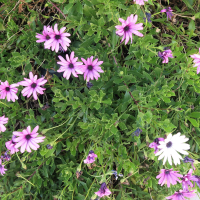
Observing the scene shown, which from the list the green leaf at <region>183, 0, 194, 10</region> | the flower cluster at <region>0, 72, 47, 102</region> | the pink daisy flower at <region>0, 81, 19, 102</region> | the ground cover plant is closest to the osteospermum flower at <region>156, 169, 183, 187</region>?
the ground cover plant

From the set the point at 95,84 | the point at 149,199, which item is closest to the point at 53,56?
the point at 95,84

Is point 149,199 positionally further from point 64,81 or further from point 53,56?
point 53,56

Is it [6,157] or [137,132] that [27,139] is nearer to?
[6,157]

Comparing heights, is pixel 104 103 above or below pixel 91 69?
below

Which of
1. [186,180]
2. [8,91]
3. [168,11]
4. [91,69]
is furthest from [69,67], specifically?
[186,180]

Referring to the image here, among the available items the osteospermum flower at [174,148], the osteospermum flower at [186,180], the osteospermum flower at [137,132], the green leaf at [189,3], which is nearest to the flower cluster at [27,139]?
the osteospermum flower at [137,132]

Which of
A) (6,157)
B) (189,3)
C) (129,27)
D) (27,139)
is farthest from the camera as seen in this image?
(189,3)

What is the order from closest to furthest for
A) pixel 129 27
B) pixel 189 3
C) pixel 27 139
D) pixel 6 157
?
1. pixel 129 27
2. pixel 27 139
3. pixel 6 157
4. pixel 189 3

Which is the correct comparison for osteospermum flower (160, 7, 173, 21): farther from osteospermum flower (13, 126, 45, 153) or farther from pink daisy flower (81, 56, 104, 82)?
osteospermum flower (13, 126, 45, 153)

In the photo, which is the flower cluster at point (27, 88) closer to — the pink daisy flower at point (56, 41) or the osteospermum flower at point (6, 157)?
the pink daisy flower at point (56, 41)
